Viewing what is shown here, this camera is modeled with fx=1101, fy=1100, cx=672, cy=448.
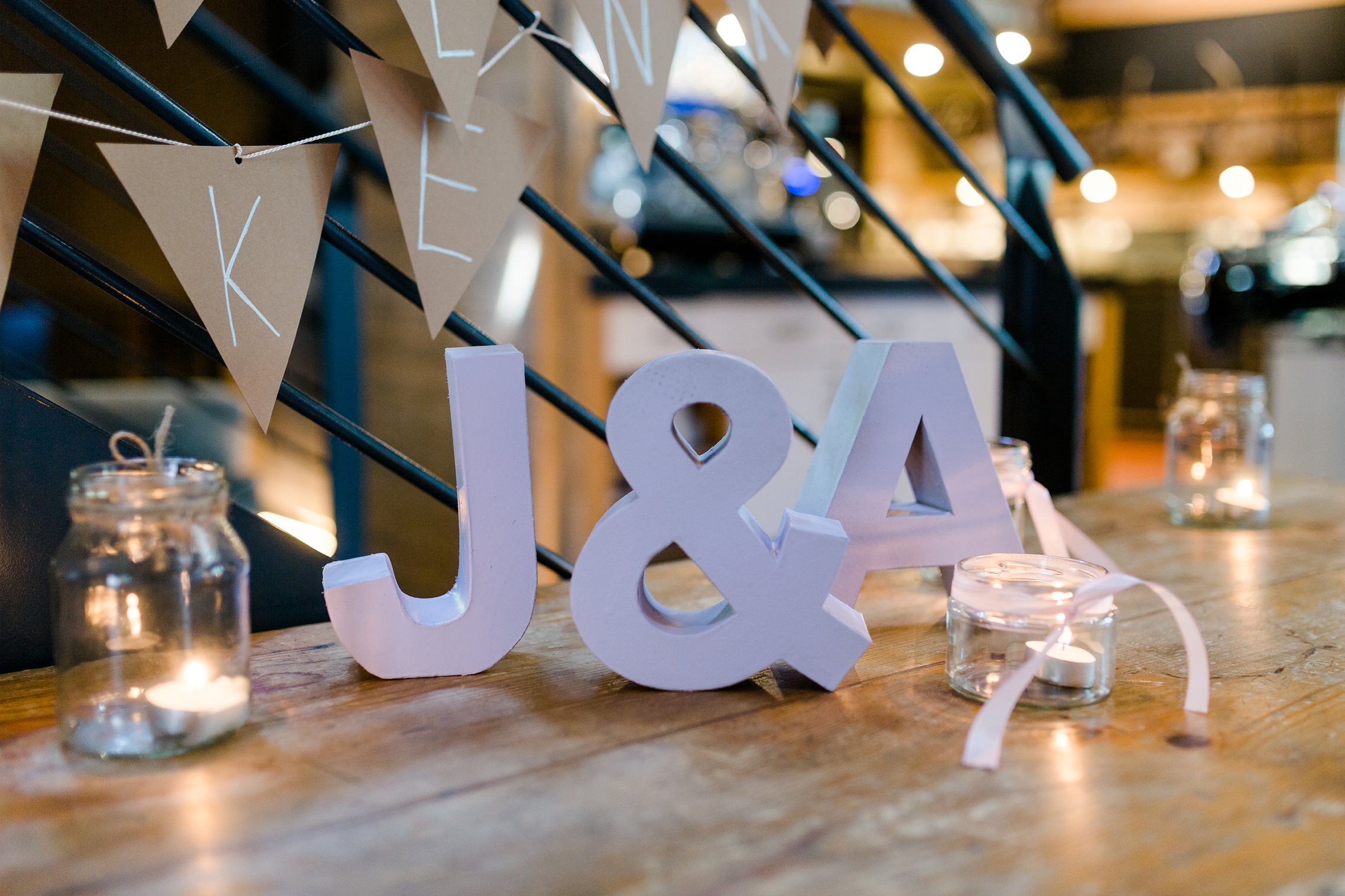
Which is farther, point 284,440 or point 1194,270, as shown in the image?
point 1194,270

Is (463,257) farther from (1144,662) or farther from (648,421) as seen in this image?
(1144,662)

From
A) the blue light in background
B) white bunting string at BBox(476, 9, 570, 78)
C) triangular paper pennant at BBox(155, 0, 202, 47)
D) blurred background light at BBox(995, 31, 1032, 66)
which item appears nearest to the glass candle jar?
white bunting string at BBox(476, 9, 570, 78)

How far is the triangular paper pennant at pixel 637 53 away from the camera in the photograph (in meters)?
0.82

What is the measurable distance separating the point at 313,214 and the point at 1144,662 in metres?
0.65

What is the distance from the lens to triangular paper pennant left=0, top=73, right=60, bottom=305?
667mm

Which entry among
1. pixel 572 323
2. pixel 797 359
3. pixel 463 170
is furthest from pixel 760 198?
pixel 463 170

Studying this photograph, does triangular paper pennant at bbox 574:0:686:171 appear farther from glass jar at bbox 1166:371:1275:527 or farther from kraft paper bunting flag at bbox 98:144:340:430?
glass jar at bbox 1166:371:1275:527

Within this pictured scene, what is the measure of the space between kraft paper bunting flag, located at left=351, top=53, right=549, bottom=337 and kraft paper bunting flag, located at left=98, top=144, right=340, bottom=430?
0.16 feet

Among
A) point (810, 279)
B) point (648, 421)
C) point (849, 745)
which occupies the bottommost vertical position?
point (849, 745)

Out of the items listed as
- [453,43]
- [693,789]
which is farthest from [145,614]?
[453,43]

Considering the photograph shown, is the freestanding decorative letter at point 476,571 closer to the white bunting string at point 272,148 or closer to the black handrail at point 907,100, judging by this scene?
the white bunting string at point 272,148

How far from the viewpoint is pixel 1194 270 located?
4.47m

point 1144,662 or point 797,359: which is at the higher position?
point 797,359

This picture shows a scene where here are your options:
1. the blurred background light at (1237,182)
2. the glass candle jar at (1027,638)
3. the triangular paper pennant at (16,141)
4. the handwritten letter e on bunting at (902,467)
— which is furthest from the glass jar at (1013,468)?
the blurred background light at (1237,182)
